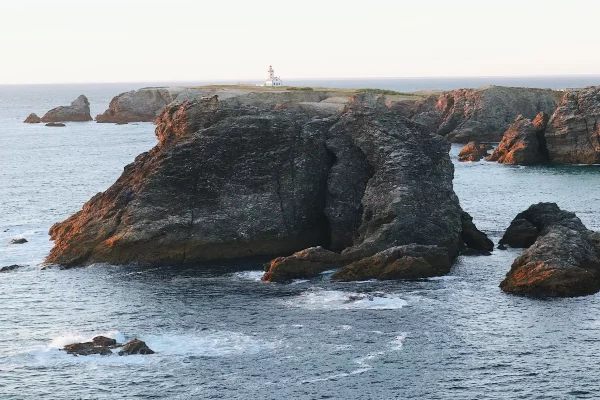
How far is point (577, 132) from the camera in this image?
447ft

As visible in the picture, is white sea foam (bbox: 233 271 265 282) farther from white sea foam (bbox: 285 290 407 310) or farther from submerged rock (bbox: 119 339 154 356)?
submerged rock (bbox: 119 339 154 356)

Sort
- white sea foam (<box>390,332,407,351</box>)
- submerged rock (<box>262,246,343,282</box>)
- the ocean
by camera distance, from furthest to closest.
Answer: submerged rock (<box>262,246,343,282</box>) → white sea foam (<box>390,332,407,351</box>) → the ocean

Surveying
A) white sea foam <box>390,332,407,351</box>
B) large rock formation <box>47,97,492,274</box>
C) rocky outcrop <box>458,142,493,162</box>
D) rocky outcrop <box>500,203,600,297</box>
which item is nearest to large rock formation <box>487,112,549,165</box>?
rocky outcrop <box>458,142,493,162</box>

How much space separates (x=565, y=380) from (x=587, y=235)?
82.3 ft

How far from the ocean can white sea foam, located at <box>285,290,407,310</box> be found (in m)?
0.19

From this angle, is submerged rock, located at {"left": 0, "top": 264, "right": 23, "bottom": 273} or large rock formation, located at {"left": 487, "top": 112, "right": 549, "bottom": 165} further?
large rock formation, located at {"left": 487, "top": 112, "right": 549, "bottom": 165}

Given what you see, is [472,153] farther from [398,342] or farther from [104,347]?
[104,347]

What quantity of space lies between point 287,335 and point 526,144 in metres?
93.3

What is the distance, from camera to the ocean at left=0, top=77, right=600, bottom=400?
154 feet

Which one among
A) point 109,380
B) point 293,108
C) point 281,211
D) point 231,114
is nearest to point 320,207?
point 281,211

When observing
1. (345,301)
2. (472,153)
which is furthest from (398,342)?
(472,153)

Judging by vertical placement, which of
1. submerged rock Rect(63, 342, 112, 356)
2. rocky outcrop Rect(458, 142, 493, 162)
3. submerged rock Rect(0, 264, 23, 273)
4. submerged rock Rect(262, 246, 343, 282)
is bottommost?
submerged rock Rect(63, 342, 112, 356)

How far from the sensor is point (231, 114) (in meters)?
82.6

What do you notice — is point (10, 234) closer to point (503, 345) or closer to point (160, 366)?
point (160, 366)
